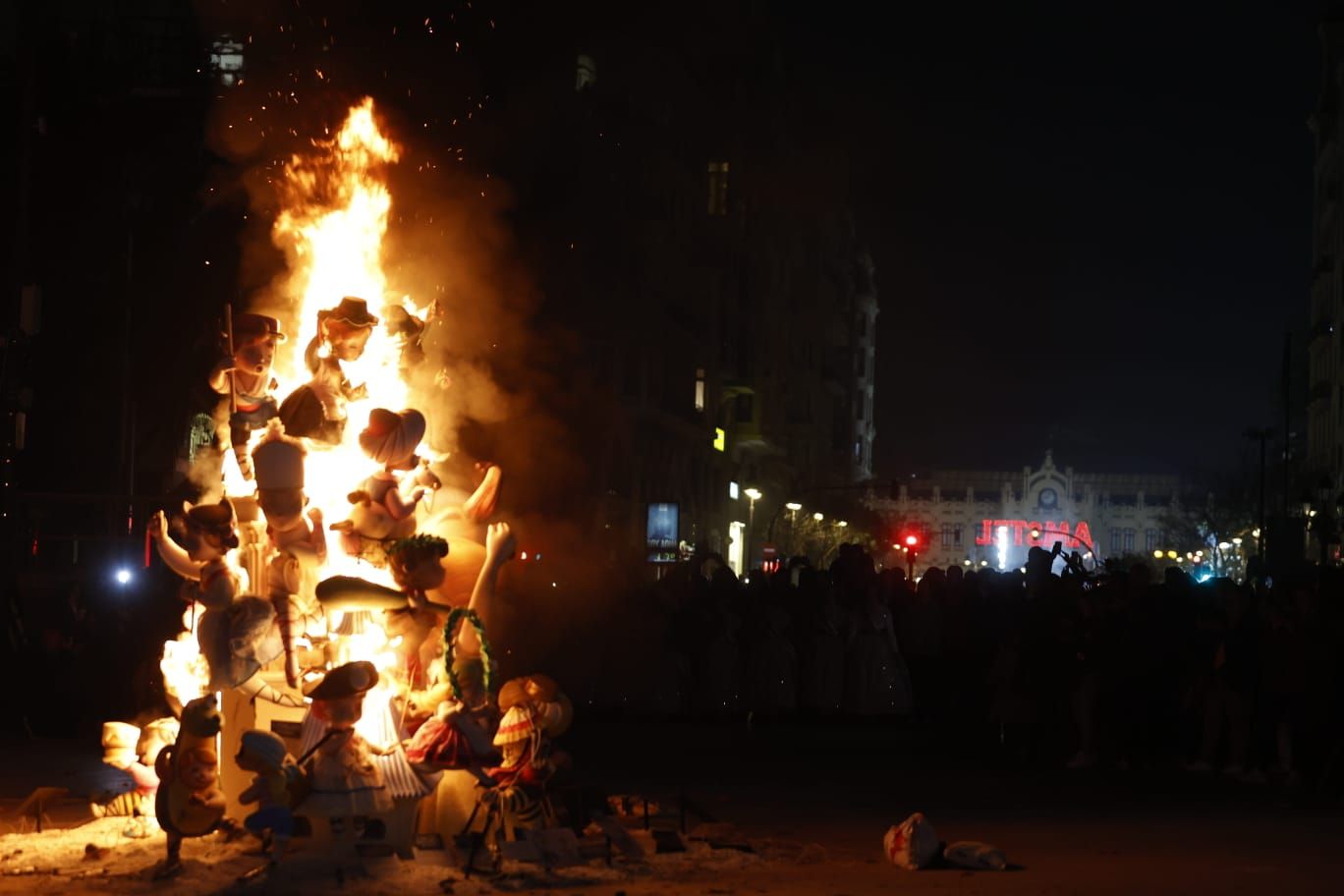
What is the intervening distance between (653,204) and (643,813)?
137 feet

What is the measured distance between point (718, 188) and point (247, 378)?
185ft

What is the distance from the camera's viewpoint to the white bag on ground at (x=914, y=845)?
11477 mm

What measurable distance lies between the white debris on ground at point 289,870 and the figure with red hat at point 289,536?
120 centimetres

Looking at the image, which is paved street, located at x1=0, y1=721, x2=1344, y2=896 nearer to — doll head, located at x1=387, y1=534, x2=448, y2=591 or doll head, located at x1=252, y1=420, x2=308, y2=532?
doll head, located at x1=387, y1=534, x2=448, y2=591

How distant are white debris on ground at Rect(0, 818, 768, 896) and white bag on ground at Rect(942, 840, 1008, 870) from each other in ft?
2.96

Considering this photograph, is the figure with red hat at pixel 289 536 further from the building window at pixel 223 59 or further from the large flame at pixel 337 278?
the building window at pixel 223 59

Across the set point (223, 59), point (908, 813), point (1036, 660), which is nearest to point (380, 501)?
point (908, 813)

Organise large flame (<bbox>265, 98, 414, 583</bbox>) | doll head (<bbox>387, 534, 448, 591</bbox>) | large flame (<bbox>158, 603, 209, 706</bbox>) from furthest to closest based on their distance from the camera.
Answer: large flame (<bbox>265, 98, 414, 583</bbox>)
large flame (<bbox>158, 603, 209, 706</bbox>)
doll head (<bbox>387, 534, 448, 591</bbox>)

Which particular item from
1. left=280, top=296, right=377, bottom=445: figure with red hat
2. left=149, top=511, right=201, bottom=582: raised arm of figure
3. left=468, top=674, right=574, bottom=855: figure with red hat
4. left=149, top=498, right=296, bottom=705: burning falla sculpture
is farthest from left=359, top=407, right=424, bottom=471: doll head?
left=468, top=674, right=574, bottom=855: figure with red hat

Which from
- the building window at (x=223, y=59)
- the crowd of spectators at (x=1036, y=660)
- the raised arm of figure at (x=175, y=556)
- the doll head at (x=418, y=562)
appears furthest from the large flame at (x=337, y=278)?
the building window at (x=223, y=59)

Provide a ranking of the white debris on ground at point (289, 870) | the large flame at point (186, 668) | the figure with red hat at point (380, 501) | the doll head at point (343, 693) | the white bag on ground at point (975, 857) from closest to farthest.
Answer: the white debris on ground at point (289, 870) < the doll head at point (343, 693) < the white bag on ground at point (975, 857) < the figure with red hat at point (380, 501) < the large flame at point (186, 668)

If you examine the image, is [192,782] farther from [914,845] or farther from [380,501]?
[914,845]

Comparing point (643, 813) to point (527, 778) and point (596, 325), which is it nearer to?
point (527, 778)

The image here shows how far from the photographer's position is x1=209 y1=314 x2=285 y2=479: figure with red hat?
1177cm
